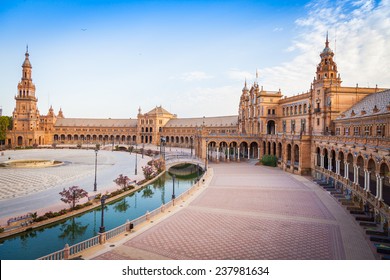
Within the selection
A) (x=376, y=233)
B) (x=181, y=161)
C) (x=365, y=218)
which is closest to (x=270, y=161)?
(x=181, y=161)

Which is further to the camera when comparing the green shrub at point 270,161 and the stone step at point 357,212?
the green shrub at point 270,161

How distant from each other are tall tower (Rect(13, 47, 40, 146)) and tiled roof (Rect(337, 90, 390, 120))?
110 meters

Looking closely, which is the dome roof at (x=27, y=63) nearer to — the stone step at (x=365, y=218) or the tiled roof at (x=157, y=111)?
the tiled roof at (x=157, y=111)

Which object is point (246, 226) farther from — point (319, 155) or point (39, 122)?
point (39, 122)

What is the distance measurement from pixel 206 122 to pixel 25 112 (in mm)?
72430

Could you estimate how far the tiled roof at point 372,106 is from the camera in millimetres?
35844

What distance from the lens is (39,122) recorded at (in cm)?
12106

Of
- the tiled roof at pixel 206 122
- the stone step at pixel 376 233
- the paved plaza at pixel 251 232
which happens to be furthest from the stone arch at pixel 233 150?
the stone step at pixel 376 233

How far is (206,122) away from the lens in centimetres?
11200

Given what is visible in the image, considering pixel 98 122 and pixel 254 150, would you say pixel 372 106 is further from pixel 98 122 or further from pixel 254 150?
pixel 98 122

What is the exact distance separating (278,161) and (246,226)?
38379 mm

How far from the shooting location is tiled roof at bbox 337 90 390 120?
1411 inches

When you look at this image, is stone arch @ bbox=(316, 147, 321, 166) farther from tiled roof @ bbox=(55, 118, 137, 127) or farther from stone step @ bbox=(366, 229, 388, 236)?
tiled roof @ bbox=(55, 118, 137, 127)

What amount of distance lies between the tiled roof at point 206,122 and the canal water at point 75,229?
217 ft
